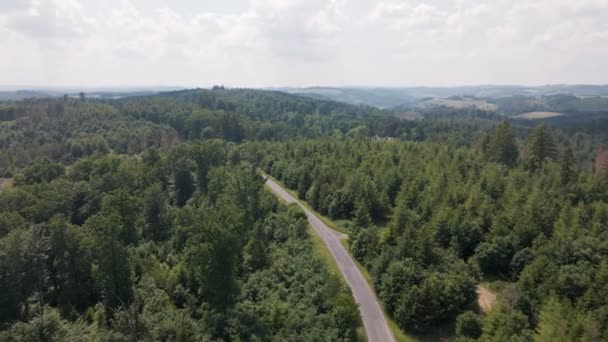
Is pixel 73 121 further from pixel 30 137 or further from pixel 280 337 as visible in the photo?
pixel 280 337

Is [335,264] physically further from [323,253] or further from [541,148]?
[541,148]

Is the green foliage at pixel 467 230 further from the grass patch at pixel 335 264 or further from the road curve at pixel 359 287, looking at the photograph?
the road curve at pixel 359 287

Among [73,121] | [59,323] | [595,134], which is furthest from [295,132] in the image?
[595,134]

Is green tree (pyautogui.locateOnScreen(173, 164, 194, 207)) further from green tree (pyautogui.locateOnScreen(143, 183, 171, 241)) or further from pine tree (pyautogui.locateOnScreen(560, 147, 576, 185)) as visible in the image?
pine tree (pyautogui.locateOnScreen(560, 147, 576, 185))

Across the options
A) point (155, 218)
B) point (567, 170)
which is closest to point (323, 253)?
point (155, 218)

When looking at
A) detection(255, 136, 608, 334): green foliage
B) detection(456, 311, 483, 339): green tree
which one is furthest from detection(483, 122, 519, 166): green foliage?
detection(456, 311, 483, 339): green tree

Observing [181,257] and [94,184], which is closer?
[181,257]
